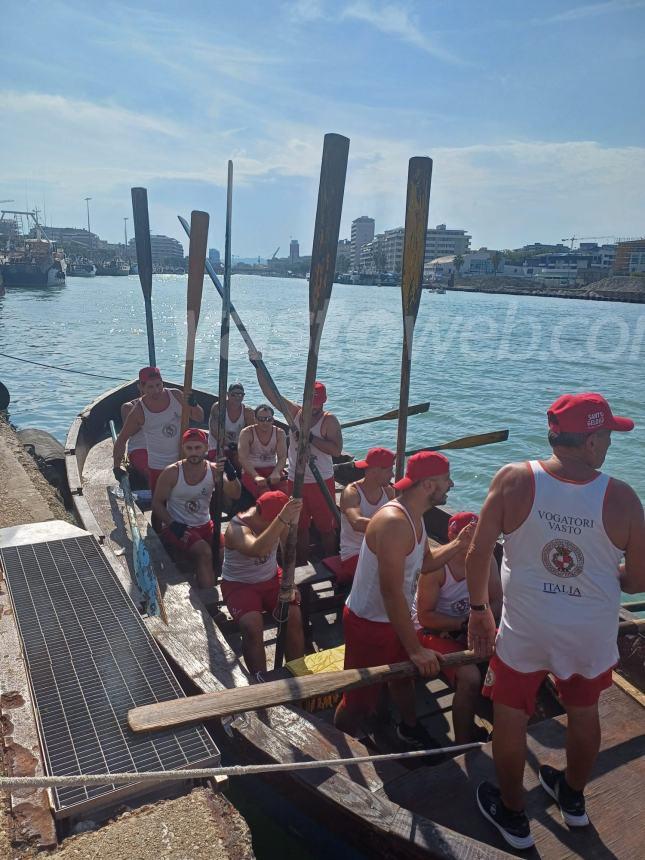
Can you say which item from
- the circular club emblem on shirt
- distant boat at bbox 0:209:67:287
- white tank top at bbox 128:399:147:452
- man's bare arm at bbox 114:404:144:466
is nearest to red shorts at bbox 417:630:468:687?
the circular club emblem on shirt

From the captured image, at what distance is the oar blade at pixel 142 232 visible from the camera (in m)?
8.06

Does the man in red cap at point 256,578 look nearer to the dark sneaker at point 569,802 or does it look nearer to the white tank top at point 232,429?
the dark sneaker at point 569,802

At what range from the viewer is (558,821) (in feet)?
9.91

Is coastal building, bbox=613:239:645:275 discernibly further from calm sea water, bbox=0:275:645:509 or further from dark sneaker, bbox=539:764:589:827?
dark sneaker, bbox=539:764:589:827

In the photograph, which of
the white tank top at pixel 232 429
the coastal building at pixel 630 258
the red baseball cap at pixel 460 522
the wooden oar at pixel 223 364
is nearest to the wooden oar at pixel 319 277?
the red baseball cap at pixel 460 522

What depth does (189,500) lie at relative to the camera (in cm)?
589

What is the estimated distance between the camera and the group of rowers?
2.67 meters

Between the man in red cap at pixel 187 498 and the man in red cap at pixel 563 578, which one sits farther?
the man in red cap at pixel 187 498

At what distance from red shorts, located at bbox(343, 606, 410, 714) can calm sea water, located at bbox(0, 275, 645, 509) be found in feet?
33.2

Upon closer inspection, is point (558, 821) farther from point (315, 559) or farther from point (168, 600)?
point (315, 559)

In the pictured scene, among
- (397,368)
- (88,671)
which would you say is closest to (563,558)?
(88,671)

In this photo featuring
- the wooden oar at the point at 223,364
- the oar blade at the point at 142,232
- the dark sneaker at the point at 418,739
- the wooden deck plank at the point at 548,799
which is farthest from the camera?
the oar blade at the point at 142,232

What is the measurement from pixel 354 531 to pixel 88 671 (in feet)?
7.71

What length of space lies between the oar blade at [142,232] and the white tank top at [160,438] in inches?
94.8
